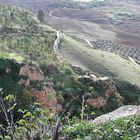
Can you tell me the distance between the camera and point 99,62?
5328 cm

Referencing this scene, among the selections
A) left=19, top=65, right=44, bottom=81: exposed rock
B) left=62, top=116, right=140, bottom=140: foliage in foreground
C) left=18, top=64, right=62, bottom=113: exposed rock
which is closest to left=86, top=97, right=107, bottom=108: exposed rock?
left=18, top=64, right=62, bottom=113: exposed rock

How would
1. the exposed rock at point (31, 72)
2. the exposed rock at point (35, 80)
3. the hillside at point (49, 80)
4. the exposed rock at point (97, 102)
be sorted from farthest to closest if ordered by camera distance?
the exposed rock at point (97, 102) → the exposed rock at point (31, 72) → the exposed rock at point (35, 80) → the hillside at point (49, 80)

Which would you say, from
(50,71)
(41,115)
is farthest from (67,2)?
(41,115)

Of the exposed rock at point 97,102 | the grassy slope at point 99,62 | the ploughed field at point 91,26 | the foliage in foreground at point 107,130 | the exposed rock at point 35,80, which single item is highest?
the foliage in foreground at point 107,130

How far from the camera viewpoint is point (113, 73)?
5041 cm

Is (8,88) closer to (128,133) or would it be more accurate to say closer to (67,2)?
(128,133)

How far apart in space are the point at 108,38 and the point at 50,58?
55600 mm

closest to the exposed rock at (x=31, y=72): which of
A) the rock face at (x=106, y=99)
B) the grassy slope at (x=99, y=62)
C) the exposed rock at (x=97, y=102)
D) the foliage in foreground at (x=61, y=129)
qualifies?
the exposed rock at (x=97, y=102)

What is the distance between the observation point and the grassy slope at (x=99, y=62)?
5075 centimetres

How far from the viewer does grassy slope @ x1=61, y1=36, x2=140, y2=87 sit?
167ft

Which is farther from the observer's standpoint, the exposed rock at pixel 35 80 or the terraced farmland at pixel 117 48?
the terraced farmland at pixel 117 48

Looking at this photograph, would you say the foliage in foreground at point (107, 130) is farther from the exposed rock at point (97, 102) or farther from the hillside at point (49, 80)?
the exposed rock at point (97, 102)

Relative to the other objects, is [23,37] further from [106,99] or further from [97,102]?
[97,102]

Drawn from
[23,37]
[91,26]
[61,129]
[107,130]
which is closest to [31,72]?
[23,37]
